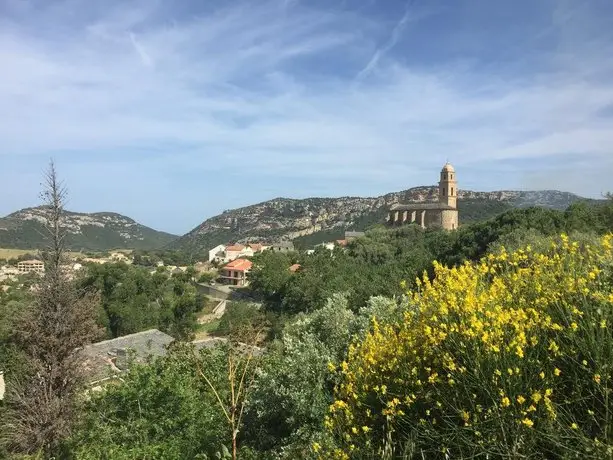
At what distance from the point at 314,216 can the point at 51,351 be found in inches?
5626

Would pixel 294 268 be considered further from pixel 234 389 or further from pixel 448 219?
pixel 234 389

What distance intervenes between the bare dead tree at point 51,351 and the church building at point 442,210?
2707 inches

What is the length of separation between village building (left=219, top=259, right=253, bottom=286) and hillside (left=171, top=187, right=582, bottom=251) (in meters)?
36.5

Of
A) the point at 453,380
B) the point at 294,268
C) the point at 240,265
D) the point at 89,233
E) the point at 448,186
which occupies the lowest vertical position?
the point at 240,265

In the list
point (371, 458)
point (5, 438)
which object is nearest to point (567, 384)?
point (371, 458)

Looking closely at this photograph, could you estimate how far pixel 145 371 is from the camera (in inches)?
393

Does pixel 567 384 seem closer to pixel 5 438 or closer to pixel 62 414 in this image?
pixel 62 414

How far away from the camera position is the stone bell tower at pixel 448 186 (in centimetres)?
8131

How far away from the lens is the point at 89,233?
16412 cm

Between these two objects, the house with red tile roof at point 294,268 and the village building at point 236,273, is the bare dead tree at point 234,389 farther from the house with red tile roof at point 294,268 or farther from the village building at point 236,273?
the village building at point 236,273

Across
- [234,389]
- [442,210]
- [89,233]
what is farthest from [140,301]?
[89,233]

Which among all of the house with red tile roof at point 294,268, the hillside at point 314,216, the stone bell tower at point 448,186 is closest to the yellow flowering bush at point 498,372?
the house with red tile roof at point 294,268

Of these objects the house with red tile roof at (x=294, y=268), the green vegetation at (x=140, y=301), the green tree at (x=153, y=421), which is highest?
the green tree at (x=153, y=421)

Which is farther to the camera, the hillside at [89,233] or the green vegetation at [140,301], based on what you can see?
the hillside at [89,233]
